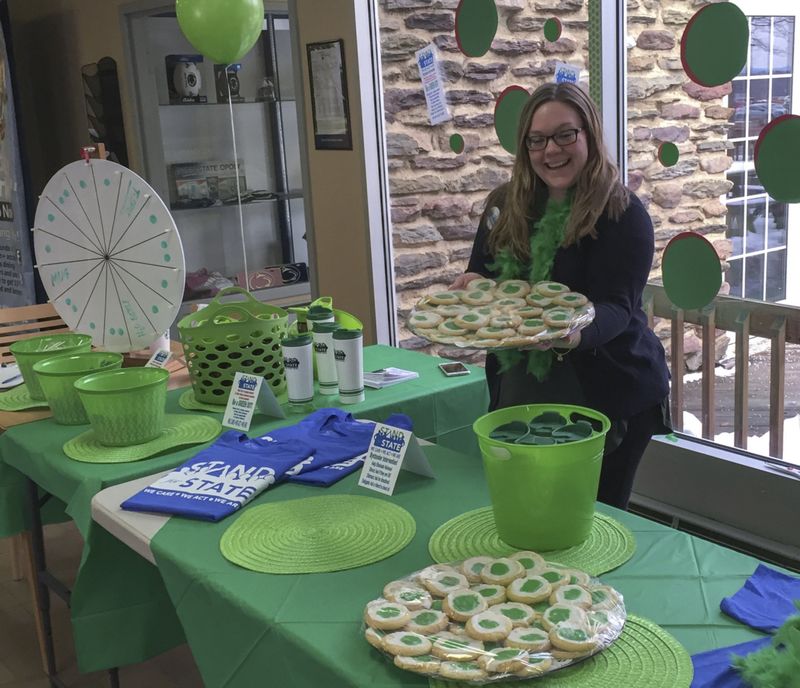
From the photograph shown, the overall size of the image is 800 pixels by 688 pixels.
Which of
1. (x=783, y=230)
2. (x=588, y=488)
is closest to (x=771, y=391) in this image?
(x=783, y=230)

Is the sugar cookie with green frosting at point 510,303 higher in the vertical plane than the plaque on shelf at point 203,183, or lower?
lower

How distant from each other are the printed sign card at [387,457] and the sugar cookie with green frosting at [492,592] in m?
0.42

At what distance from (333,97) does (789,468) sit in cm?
204

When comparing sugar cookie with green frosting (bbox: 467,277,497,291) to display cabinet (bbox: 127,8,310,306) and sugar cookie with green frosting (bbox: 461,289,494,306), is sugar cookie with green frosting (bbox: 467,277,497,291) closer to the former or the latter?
sugar cookie with green frosting (bbox: 461,289,494,306)

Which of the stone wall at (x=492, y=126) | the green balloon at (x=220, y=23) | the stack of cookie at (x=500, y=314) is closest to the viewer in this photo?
the stack of cookie at (x=500, y=314)

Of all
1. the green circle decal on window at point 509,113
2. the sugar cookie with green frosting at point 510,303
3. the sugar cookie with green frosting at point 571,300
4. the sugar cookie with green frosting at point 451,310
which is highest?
the green circle decal on window at point 509,113

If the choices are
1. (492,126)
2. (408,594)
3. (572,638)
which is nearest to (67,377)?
(408,594)

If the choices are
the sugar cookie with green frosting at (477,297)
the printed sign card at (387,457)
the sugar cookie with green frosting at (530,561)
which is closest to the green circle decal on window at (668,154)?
the sugar cookie with green frosting at (477,297)

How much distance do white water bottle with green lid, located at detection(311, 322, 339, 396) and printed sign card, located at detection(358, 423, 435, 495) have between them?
535mm

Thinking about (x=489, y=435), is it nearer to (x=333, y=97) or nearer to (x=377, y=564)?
(x=377, y=564)

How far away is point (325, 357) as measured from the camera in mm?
2152

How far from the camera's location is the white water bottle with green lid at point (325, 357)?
2133mm

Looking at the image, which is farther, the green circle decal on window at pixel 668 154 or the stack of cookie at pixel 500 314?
the green circle decal on window at pixel 668 154

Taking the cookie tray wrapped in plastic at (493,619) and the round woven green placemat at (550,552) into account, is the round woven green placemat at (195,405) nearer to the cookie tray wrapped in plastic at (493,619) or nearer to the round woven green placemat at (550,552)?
the round woven green placemat at (550,552)
